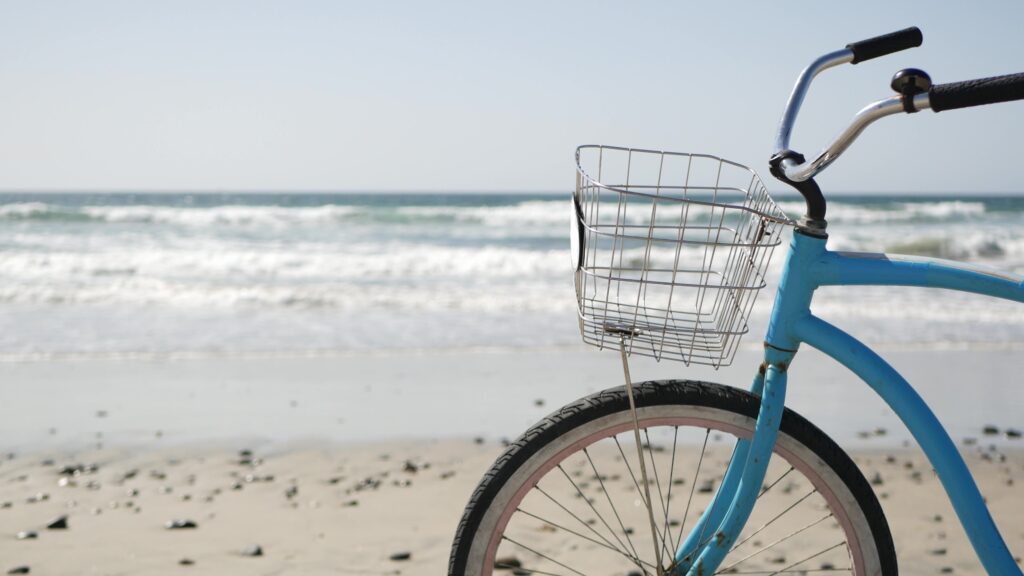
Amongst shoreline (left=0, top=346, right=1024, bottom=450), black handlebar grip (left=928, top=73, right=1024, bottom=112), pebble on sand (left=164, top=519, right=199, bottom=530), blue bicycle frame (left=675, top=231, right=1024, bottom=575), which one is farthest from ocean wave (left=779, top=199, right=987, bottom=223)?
black handlebar grip (left=928, top=73, right=1024, bottom=112)

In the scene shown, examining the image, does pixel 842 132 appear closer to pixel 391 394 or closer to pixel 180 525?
pixel 180 525

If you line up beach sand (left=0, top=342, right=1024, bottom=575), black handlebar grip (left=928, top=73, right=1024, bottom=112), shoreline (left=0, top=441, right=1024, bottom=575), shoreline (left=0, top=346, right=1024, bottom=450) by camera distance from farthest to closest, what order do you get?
shoreline (left=0, top=346, right=1024, bottom=450)
beach sand (left=0, top=342, right=1024, bottom=575)
shoreline (left=0, top=441, right=1024, bottom=575)
black handlebar grip (left=928, top=73, right=1024, bottom=112)

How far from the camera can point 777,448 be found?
5.90ft

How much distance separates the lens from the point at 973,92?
149 cm

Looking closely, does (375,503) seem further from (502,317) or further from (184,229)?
(184,229)

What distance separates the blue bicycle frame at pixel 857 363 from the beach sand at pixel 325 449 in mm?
1542

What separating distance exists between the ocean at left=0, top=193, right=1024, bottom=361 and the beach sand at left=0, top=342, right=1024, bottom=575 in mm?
839

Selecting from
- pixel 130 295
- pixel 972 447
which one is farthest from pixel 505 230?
pixel 972 447

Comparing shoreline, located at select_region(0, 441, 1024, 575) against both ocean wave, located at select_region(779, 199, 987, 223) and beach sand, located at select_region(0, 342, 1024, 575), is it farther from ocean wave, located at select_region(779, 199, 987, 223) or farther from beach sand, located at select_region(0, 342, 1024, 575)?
ocean wave, located at select_region(779, 199, 987, 223)

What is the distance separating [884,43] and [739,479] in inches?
38.9

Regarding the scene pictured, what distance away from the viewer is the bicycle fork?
1.75 meters

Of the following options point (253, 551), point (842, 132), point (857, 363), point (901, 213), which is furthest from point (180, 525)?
point (901, 213)

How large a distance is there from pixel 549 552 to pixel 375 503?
0.95 meters

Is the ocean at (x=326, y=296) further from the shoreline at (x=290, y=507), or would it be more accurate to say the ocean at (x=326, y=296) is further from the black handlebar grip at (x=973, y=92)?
the black handlebar grip at (x=973, y=92)
